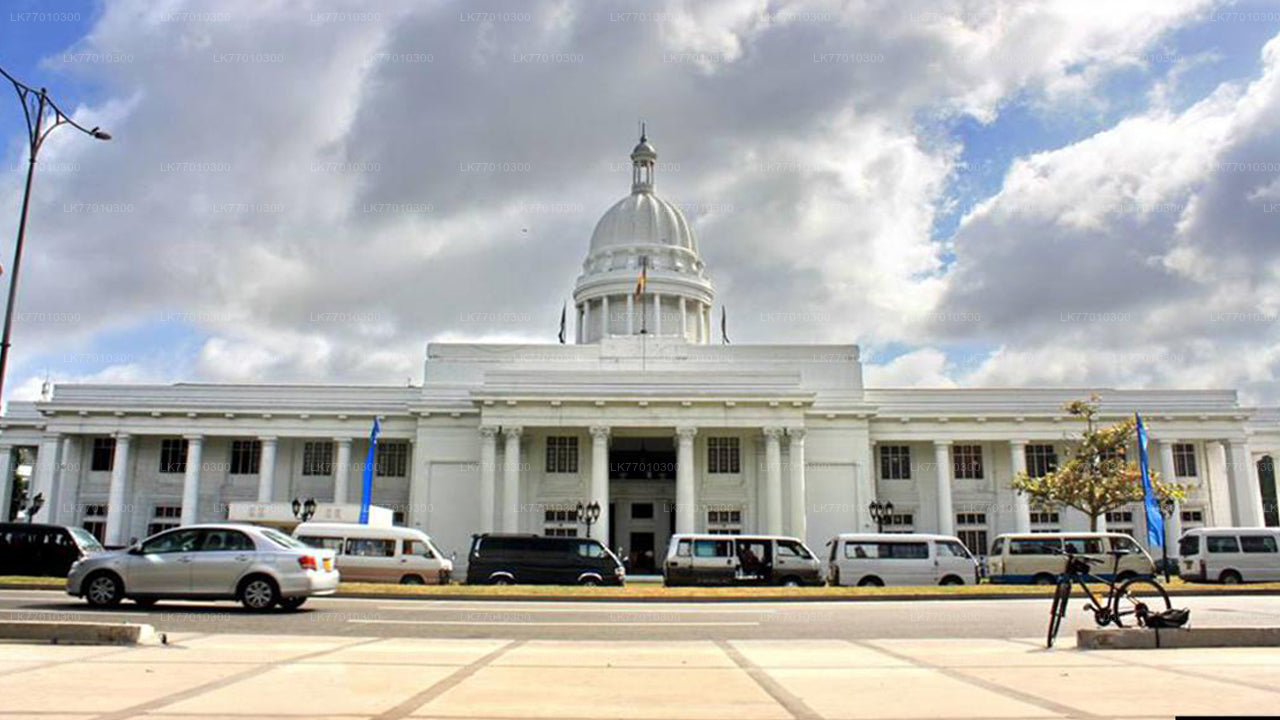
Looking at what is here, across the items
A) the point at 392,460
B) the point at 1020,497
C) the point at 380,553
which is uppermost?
the point at 392,460

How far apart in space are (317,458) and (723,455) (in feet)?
71.7

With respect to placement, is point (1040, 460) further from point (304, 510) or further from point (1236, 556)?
point (304, 510)

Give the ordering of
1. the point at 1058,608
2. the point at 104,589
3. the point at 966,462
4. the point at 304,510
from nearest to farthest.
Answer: the point at 1058,608 < the point at 104,589 < the point at 304,510 < the point at 966,462

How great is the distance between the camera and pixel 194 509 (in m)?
51.0

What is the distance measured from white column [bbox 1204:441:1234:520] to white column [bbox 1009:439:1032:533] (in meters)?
9.77

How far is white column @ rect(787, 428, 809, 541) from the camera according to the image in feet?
152

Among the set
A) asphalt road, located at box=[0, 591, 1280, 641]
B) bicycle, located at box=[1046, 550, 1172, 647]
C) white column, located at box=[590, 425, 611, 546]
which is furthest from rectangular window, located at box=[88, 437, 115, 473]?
bicycle, located at box=[1046, 550, 1172, 647]

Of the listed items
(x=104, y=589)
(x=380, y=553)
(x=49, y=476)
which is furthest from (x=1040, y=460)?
(x=49, y=476)

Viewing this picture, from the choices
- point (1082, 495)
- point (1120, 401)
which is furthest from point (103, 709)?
point (1120, 401)

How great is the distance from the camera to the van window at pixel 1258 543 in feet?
106

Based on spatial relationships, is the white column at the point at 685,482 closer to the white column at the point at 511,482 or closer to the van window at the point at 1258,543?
the white column at the point at 511,482

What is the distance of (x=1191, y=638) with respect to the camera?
453 inches

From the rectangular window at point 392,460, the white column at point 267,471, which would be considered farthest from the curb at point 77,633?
the rectangular window at point 392,460

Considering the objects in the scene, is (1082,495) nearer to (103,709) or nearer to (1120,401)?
(1120,401)
